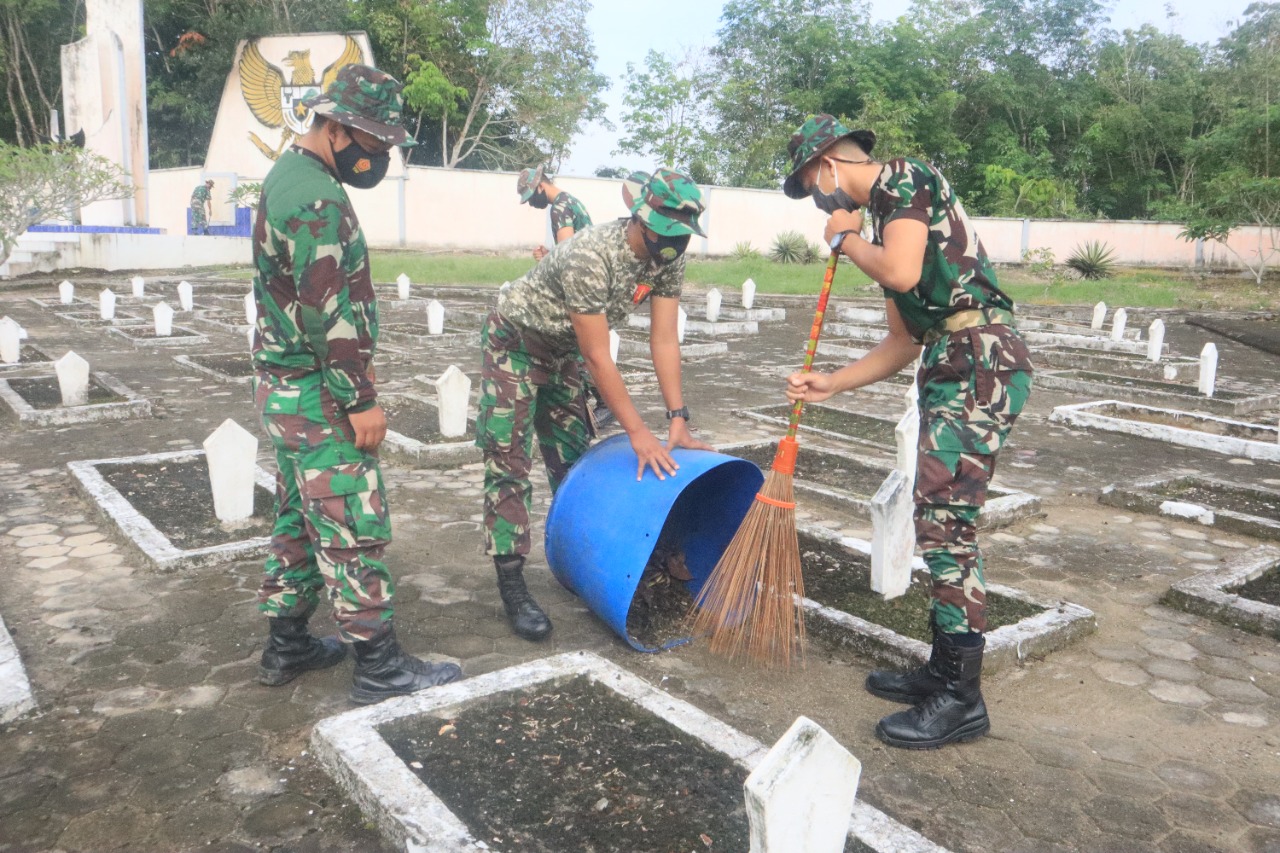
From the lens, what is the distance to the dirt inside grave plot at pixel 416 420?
7.20m

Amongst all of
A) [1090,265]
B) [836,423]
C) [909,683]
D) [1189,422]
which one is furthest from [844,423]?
[1090,265]

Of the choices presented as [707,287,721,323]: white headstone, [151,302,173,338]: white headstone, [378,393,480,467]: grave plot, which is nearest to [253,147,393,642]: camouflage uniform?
[378,393,480,467]: grave plot

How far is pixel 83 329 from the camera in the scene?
45.2ft

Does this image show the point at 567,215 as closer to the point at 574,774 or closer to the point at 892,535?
the point at 892,535

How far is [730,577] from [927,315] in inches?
48.1

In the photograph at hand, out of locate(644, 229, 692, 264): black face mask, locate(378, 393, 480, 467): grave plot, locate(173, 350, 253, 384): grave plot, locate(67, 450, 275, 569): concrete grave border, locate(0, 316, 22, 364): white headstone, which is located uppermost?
locate(644, 229, 692, 264): black face mask

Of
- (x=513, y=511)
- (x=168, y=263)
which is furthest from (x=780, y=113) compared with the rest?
(x=513, y=511)

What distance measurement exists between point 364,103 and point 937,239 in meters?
1.85

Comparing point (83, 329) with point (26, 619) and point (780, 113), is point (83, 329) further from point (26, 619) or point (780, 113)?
point (780, 113)

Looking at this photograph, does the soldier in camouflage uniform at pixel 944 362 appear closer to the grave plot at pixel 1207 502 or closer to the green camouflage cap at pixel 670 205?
the green camouflage cap at pixel 670 205

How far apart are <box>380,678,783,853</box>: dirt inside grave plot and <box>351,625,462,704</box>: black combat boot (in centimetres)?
27

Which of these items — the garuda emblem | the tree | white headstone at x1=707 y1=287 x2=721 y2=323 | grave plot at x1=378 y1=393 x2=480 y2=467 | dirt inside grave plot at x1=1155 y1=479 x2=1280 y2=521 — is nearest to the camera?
dirt inside grave plot at x1=1155 y1=479 x2=1280 y2=521

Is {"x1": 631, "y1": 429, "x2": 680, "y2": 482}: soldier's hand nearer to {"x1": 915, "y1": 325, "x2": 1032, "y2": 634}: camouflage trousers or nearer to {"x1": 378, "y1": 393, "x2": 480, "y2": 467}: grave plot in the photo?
{"x1": 915, "y1": 325, "x2": 1032, "y2": 634}: camouflage trousers

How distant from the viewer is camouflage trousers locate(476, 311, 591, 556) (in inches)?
155
